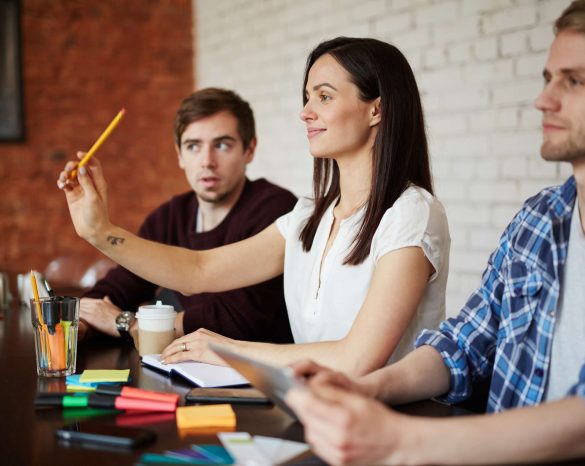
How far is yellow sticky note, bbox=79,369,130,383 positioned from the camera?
1.36m

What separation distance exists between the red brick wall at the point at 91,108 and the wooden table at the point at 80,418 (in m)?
3.12

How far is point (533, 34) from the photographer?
268 cm

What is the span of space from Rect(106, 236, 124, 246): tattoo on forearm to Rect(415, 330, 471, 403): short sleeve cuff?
31.9 inches

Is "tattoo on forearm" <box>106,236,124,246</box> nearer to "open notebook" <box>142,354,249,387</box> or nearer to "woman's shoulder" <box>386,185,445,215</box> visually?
"open notebook" <box>142,354,249,387</box>

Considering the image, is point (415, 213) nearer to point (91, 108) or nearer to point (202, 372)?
point (202, 372)

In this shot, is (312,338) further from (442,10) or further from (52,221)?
(52,221)

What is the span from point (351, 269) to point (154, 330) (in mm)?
458

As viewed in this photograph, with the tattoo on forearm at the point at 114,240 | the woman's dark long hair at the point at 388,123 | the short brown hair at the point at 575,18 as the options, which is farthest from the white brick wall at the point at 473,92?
the tattoo on forearm at the point at 114,240

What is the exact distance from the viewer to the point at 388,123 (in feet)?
5.57

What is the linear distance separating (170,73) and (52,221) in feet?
4.10

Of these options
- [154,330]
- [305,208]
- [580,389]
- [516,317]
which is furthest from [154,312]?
[580,389]

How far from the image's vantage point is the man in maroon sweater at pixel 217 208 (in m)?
2.17


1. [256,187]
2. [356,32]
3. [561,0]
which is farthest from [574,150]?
[356,32]

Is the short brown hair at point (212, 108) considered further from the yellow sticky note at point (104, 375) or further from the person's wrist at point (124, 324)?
the yellow sticky note at point (104, 375)
